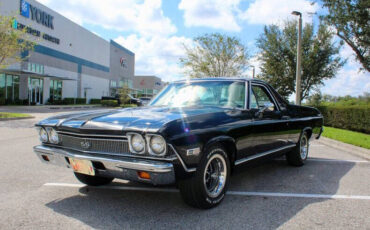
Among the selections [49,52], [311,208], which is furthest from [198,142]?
[49,52]

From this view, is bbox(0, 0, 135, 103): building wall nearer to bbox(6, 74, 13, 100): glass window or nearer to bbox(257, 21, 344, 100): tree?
bbox(6, 74, 13, 100): glass window

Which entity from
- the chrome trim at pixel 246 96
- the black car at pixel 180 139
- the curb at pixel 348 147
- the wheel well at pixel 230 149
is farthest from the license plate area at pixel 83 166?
the curb at pixel 348 147

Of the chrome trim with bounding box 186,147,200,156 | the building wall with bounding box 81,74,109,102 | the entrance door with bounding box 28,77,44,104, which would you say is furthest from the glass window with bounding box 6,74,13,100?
the chrome trim with bounding box 186,147,200,156

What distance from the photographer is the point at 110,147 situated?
3176 millimetres

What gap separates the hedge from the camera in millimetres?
12180

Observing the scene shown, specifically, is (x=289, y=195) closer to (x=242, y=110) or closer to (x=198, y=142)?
(x=242, y=110)

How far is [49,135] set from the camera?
3711mm

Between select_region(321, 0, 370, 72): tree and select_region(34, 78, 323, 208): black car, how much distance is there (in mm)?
11371

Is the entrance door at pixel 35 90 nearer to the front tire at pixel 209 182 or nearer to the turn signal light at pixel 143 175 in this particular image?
the front tire at pixel 209 182

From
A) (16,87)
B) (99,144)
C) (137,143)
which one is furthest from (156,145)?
(16,87)

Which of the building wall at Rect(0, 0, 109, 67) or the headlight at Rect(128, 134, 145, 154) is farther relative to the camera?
the building wall at Rect(0, 0, 109, 67)

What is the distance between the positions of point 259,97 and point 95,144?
274 cm

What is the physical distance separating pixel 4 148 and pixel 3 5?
88.4 feet

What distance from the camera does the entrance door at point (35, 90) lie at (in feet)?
109
